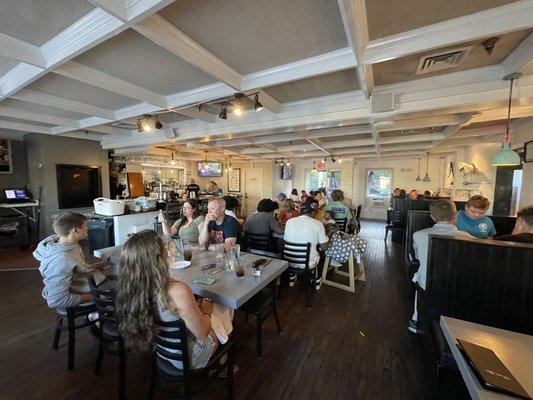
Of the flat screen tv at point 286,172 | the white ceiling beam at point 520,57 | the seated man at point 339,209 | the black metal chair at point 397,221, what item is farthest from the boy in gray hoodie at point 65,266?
the flat screen tv at point 286,172

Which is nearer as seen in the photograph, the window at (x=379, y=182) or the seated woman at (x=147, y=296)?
the seated woman at (x=147, y=296)

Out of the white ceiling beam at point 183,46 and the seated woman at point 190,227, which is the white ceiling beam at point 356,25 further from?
the seated woman at point 190,227

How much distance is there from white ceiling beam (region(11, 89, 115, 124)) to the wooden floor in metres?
2.61

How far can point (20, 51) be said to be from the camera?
1.90 metres

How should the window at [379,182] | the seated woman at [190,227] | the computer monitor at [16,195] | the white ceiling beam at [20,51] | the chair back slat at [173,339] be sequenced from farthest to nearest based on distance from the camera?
the window at [379,182]
the computer monitor at [16,195]
the seated woman at [190,227]
the white ceiling beam at [20,51]
the chair back slat at [173,339]

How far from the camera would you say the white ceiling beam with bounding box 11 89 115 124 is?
9.66 ft

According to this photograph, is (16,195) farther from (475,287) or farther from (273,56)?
(475,287)

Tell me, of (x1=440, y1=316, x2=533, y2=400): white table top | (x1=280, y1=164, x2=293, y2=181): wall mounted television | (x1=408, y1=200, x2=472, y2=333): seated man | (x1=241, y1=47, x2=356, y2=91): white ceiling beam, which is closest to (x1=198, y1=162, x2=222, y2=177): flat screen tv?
(x1=280, y1=164, x2=293, y2=181): wall mounted television

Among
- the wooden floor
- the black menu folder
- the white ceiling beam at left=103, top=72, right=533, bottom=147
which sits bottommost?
the wooden floor

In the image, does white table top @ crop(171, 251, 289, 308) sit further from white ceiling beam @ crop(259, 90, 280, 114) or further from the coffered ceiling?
white ceiling beam @ crop(259, 90, 280, 114)

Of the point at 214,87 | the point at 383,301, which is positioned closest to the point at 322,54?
the point at 214,87

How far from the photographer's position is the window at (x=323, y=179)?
33.4ft

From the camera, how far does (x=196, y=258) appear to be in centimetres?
228

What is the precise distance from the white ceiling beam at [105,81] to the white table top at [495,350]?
3465 millimetres
